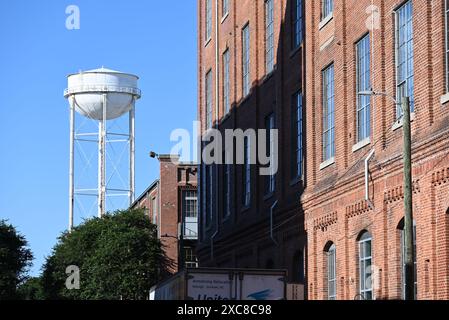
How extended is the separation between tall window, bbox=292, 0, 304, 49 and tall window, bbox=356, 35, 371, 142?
293 inches

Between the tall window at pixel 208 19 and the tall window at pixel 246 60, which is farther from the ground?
the tall window at pixel 208 19

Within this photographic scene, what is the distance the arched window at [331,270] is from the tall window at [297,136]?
4.61 metres

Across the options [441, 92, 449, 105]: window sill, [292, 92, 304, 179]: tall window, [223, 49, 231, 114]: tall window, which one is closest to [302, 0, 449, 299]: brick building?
[441, 92, 449, 105]: window sill

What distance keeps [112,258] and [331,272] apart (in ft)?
100

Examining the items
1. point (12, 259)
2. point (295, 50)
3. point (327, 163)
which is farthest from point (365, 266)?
point (12, 259)

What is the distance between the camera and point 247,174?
169ft

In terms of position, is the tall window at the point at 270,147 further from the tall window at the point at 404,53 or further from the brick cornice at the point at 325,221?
the tall window at the point at 404,53

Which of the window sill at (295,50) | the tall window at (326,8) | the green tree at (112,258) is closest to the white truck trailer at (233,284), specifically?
the tall window at (326,8)

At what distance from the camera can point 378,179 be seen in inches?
1302

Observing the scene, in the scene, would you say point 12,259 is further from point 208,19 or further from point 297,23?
point 297,23

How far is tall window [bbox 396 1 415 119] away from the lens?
31.3m

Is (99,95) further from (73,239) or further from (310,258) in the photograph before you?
Result: (310,258)

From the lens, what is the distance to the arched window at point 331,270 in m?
37.8
